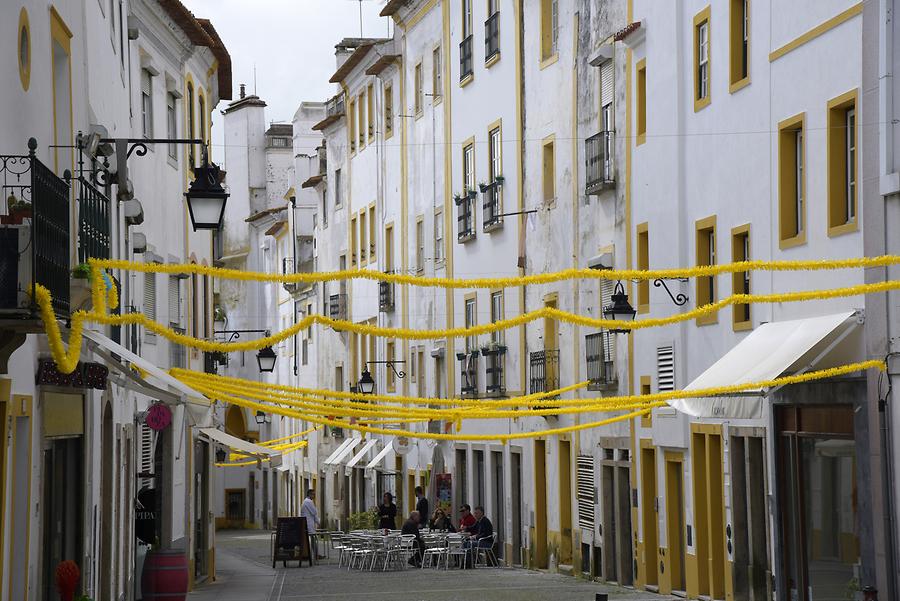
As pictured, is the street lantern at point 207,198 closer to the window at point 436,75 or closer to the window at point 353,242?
the window at point 436,75

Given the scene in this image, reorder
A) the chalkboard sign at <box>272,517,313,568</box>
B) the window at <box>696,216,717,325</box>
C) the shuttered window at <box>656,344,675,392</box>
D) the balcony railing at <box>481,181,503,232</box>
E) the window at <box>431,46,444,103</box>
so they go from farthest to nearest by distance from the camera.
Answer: the window at <box>431,46,444,103</box> < the balcony railing at <box>481,181,503,232</box> < the chalkboard sign at <box>272,517,313,568</box> < the shuttered window at <box>656,344,675,392</box> < the window at <box>696,216,717,325</box>

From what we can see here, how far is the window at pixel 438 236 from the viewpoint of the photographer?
43719mm

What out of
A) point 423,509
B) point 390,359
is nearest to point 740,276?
point 423,509

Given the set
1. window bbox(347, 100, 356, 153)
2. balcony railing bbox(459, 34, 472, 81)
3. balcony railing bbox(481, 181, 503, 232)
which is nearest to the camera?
balcony railing bbox(481, 181, 503, 232)

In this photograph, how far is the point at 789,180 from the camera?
72.3ft

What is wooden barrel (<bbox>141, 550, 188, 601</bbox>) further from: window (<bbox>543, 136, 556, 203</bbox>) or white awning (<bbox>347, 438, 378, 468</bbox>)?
white awning (<bbox>347, 438, 378, 468</bbox>)

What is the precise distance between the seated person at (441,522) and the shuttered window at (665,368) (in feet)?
39.8

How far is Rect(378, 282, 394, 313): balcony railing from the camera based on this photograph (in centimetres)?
4842

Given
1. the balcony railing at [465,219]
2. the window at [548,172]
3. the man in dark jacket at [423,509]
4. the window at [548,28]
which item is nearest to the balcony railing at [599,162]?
the window at [548,172]

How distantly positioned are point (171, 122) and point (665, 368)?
1048 centimetres

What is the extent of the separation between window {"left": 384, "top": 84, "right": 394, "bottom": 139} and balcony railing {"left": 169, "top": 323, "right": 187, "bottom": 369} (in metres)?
18.6

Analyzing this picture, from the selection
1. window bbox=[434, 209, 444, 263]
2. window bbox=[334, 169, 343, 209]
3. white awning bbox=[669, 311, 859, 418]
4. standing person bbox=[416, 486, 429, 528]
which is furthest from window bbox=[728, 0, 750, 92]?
window bbox=[334, 169, 343, 209]

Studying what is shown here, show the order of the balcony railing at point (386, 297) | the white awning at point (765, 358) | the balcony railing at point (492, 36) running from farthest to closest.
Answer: the balcony railing at point (386, 297)
the balcony railing at point (492, 36)
the white awning at point (765, 358)

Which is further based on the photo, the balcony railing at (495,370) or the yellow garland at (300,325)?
the balcony railing at (495,370)
